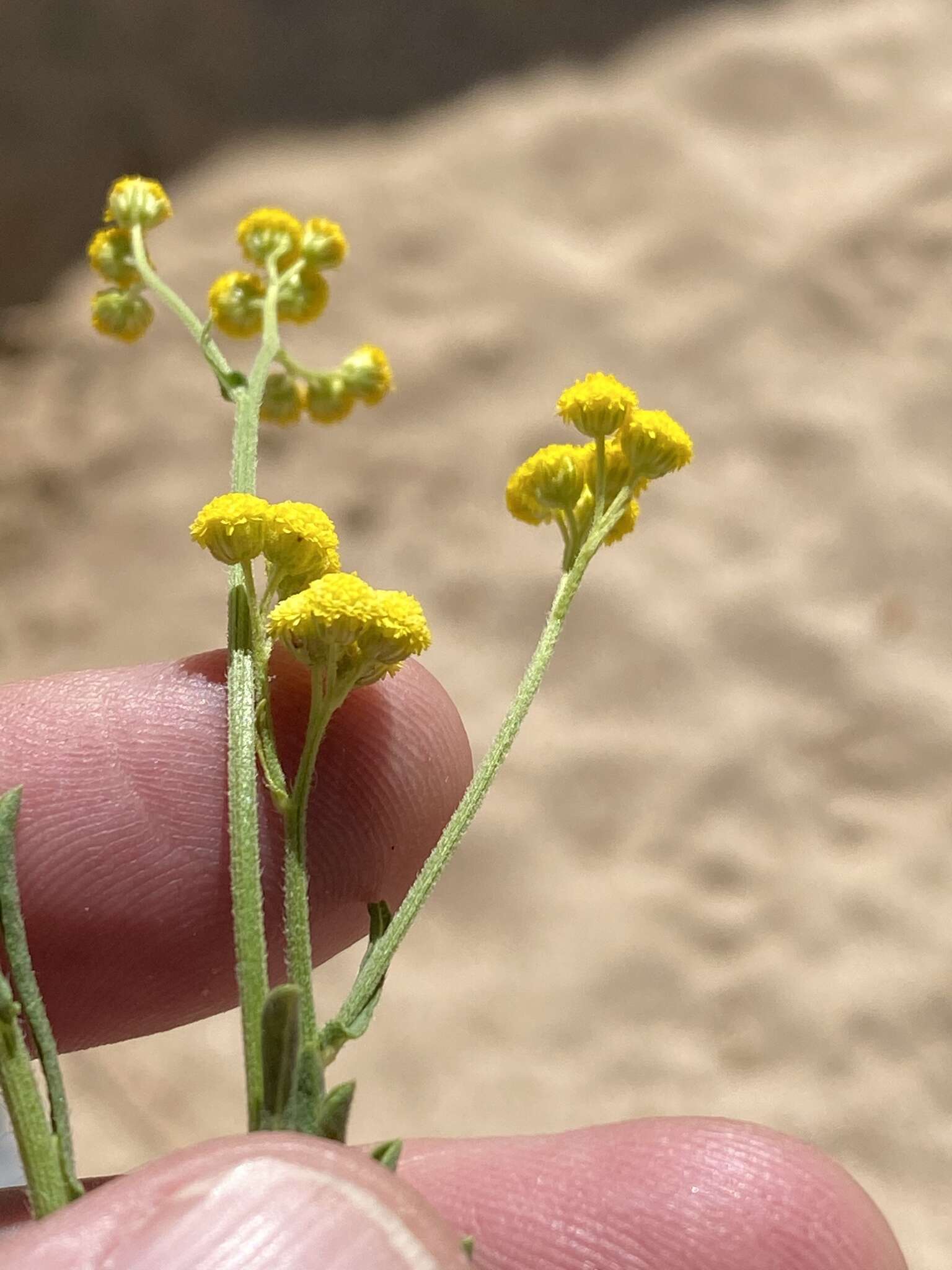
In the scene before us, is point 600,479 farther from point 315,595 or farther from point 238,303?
point 238,303

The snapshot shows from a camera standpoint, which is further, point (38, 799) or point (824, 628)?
point (824, 628)

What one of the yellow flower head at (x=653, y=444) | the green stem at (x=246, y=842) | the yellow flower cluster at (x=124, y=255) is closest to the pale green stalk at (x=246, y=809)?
the green stem at (x=246, y=842)

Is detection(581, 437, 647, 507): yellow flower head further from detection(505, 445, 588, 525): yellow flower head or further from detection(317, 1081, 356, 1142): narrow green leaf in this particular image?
detection(317, 1081, 356, 1142): narrow green leaf

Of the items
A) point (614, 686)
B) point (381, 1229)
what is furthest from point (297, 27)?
point (381, 1229)

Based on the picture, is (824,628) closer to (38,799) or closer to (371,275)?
(371,275)

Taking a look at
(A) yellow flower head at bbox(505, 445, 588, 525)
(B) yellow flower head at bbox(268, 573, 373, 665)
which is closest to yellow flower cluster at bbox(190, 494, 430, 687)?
(B) yellow flower head at bbox(268, 573, 373, 665)

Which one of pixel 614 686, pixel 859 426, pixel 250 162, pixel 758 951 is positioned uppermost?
pixel 250 162
